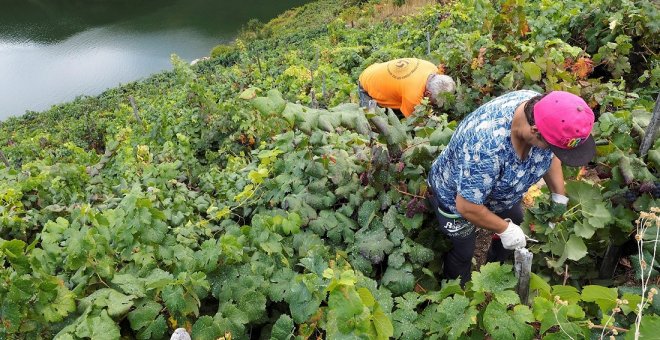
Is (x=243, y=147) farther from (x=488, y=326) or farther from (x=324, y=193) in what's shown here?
(x=488, y=326)

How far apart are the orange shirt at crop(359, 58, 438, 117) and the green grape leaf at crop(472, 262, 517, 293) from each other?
2.39m

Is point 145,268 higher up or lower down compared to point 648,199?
higher up

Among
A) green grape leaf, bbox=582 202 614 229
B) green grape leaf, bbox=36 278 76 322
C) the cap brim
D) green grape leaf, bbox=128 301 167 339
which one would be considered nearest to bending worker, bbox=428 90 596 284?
the cap brim

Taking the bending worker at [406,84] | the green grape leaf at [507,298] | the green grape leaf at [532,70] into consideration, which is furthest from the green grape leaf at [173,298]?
the green grape leaf at [532,70]

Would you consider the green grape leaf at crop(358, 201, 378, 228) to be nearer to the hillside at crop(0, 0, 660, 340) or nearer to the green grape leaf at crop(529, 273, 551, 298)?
the hillside at crop(0, 0, 660, 340)

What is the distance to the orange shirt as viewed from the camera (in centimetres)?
418

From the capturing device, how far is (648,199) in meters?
2.42

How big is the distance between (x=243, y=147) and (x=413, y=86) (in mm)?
2096

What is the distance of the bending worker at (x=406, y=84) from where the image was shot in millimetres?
4164

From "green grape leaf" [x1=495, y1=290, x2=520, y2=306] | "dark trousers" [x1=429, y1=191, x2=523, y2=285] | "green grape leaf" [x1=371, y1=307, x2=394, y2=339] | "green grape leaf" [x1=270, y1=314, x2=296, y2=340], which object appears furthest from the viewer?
"dark trousers" [x1=429, y1=191, x2=523, y2=285]

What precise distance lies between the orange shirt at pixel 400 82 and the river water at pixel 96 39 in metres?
25.5

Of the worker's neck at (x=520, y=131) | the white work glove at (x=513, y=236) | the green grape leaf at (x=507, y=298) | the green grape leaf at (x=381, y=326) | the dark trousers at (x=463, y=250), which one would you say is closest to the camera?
the green grape leaf at (x=381, y=326)

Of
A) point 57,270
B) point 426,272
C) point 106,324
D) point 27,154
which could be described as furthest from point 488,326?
point 27,154

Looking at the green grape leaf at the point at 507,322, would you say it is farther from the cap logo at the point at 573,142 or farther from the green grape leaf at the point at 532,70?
the green grape leaf at the point at 532,70
